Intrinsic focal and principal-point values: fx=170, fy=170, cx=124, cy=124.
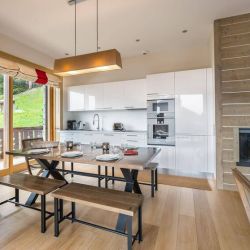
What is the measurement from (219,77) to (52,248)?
3.19 metres

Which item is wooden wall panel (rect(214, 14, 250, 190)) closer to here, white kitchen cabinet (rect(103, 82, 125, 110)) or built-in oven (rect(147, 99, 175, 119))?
built-in oven (rect(147, 99, 175, 119))

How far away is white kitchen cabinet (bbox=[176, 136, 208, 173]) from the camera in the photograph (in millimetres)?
3350

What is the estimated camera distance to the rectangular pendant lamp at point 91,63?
78.8 inches

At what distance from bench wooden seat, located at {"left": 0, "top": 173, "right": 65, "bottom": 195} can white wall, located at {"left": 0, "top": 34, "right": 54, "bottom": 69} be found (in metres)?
2.65

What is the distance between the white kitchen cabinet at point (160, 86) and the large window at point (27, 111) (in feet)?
9.65

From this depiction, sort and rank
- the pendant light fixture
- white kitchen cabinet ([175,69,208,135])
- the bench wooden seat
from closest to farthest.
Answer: the bench wooden seat, the pendant light fixture, white kitchen cabinet ([175,69,208,135])

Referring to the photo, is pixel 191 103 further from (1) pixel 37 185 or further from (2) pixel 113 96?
(1) pixel 37 185

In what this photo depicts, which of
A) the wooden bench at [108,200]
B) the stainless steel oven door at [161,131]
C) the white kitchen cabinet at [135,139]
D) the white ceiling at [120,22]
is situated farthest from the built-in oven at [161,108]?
the wooden bench at [108,200]

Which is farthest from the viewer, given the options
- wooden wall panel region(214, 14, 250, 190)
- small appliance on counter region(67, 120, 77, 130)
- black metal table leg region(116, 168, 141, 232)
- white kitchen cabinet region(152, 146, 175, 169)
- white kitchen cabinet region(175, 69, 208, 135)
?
small appliance on counter region(67, 120, 77, 130)

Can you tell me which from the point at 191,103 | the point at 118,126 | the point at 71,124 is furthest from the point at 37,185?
the point at 71,124

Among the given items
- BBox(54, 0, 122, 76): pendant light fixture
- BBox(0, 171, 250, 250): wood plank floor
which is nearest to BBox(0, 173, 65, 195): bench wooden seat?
BBox(0, 171, 250, 250): wood plank floor

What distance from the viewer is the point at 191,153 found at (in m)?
3.42

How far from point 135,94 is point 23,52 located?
8.75ft

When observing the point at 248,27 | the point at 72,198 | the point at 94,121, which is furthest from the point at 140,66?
the point at 72,198
